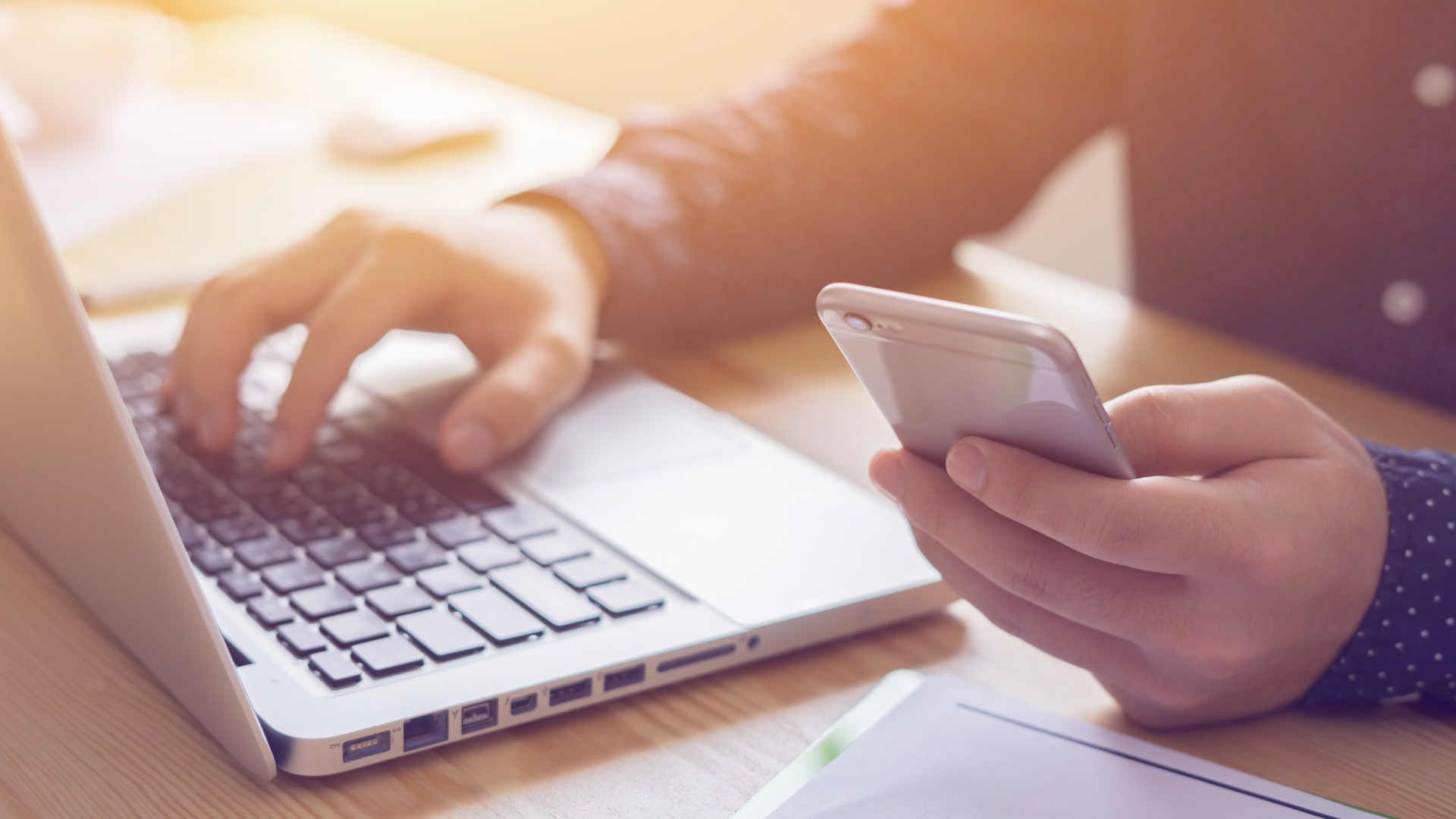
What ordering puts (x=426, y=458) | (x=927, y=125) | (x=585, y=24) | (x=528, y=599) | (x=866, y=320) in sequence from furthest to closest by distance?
(x=585, y=24) → (x=927, y=125) → (x=426, y=458) → (x=528, y=599) → (x=866, y=320)

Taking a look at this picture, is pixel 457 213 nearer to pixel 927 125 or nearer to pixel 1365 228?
pixel 927 125

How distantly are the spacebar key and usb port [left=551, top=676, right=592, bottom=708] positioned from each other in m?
0.03

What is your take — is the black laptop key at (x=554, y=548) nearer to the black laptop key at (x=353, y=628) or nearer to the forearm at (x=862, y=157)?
the black laptop key at (x=353, y=628)

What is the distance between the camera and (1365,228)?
86 centimetres

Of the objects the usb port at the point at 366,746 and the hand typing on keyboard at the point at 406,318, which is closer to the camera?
the usb port at the point at 366,746

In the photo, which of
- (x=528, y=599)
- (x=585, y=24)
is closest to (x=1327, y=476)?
(x=528, y=599)

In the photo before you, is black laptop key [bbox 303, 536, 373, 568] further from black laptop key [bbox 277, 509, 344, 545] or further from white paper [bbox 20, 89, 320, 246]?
white paper [bbox 20, 89, 320, 246]

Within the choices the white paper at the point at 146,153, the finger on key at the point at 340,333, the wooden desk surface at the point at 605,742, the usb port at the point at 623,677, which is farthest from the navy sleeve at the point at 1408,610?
the white paper at the point at 146,153

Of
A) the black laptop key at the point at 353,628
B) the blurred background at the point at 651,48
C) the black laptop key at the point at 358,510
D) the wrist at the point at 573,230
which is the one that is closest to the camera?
the black laptop key at the point at 353,628

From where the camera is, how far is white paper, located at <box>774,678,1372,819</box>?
43 cm

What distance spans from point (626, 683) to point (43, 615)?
0.24 m

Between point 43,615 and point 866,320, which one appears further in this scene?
point 43,615

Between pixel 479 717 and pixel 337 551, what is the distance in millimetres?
124

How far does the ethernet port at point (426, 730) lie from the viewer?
45cm
